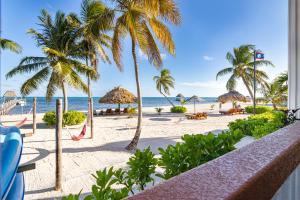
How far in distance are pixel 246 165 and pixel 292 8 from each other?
2.82 m

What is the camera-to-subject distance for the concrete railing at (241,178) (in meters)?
0.52

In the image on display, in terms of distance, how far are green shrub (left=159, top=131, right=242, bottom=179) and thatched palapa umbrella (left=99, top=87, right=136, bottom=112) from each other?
18930mm

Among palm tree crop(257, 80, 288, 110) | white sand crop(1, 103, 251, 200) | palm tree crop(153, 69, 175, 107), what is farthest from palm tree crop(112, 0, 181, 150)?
palm tree crop(153, 69, 175, 107)

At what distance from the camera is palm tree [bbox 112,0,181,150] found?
7.24 m

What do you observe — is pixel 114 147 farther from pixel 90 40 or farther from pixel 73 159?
pixel 90 40

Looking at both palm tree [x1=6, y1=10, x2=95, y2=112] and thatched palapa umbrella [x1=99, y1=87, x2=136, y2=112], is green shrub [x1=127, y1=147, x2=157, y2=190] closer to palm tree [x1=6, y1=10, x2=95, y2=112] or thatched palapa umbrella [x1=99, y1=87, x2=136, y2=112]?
palm tree [x1=6, y1=10, x2=95, y2=112]

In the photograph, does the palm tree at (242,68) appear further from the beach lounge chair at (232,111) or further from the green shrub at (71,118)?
the green shrub at (71,118)

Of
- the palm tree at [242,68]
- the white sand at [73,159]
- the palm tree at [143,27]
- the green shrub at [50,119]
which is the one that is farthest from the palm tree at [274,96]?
the green shrub at [50,119]

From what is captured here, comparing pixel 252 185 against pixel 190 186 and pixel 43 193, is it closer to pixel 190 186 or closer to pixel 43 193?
pixel 190 186

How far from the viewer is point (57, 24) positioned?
13453 mm

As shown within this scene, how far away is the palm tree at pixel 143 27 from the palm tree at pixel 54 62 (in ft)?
16.1

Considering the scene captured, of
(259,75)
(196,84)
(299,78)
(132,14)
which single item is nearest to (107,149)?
(132,14)

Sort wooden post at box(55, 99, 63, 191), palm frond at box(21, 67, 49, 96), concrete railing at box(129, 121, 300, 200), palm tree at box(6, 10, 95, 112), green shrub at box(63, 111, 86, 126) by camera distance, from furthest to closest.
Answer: green shrub at box(63, 111, 86, 126), palm tree at box(6, 10, 95, 112), palm frond at box(21, 67, 49, 96), wooden post at box(55, 99, 63, 191), concrete railing at box(129, 121, 300, 200)

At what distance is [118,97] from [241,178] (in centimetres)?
2002
